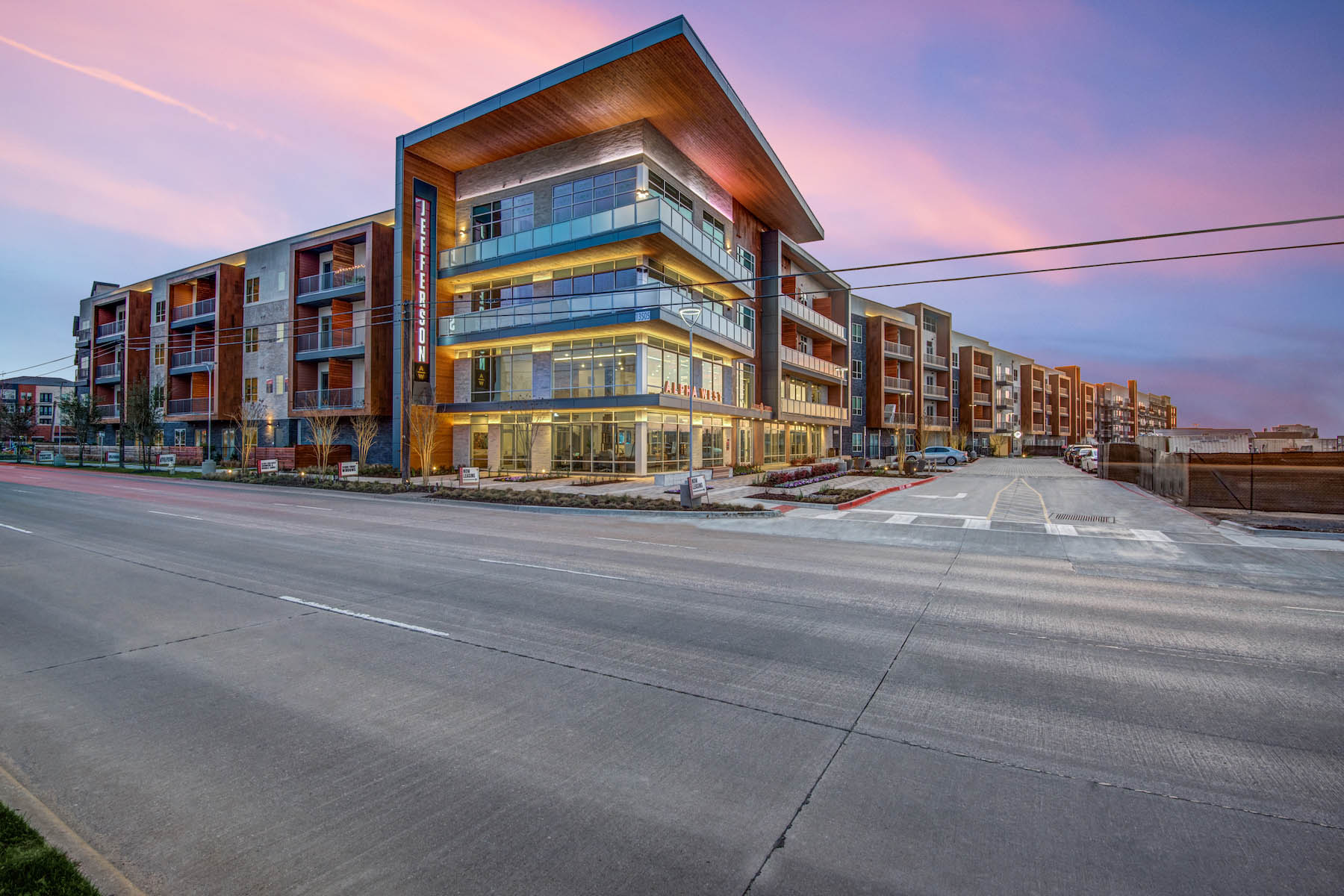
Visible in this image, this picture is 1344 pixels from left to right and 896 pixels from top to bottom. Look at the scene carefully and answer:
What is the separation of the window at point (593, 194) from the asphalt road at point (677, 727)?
24935 millimetres

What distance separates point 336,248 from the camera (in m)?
39.1

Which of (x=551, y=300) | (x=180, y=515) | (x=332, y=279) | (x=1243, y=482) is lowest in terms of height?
(x=180, y=515)

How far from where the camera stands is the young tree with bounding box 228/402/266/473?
36.2m

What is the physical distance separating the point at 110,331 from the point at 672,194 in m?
56.8

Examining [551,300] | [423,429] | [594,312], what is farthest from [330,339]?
[594,312]

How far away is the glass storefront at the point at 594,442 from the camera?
3089cm

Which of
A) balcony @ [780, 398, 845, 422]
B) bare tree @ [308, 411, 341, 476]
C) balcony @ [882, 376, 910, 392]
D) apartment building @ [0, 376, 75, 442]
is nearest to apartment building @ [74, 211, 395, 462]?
bare tree @ [308, 411, 341, 476]

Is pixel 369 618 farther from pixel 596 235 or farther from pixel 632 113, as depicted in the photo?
pixel 632 113

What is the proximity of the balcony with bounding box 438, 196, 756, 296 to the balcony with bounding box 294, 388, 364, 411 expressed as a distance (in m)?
9.85

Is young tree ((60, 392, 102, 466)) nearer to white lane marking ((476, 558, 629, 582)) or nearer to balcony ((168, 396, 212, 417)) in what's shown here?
balcony ((168, 396, 212, 417))

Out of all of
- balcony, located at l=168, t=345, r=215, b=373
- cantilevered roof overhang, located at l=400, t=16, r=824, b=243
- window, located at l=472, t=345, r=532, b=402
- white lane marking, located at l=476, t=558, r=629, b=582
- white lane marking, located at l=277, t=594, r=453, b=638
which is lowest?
white lane marking, located at l=277, t=594, r=453, b=638

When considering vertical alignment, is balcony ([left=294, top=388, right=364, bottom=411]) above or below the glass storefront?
above

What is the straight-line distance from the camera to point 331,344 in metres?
39.2

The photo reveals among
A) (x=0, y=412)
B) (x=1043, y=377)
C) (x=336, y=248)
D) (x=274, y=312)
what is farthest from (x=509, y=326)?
(x=1043, y=377)
